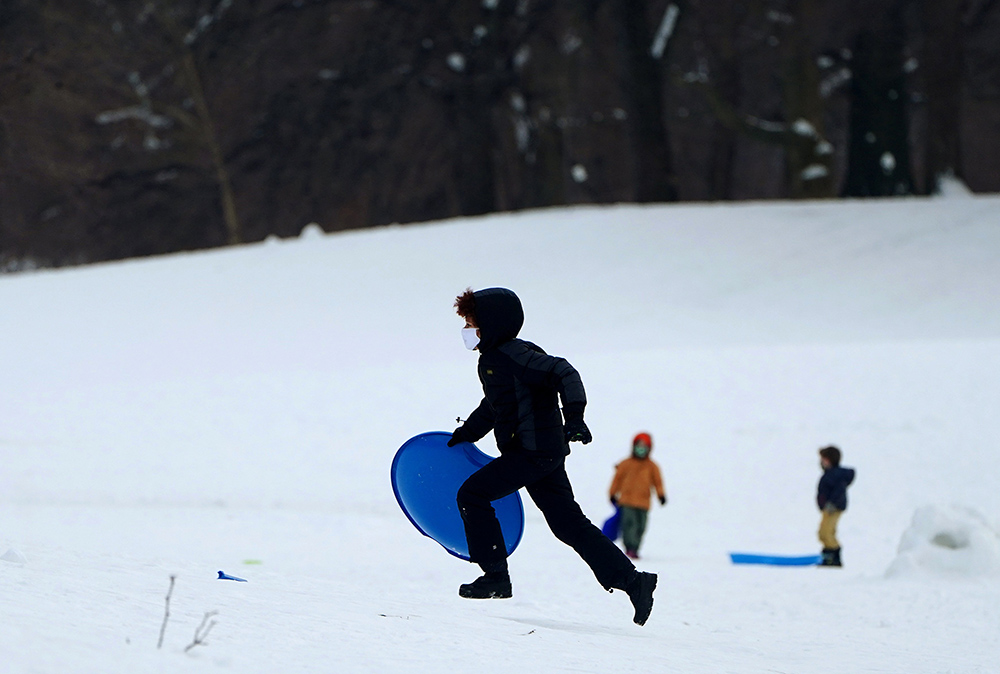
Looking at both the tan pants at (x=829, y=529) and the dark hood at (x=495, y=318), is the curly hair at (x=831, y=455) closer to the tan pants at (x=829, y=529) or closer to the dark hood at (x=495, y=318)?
the tan pants at (x=829, y=529)

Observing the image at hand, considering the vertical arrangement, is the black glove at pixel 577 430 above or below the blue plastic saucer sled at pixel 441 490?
above

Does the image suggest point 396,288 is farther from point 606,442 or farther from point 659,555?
point 659,555

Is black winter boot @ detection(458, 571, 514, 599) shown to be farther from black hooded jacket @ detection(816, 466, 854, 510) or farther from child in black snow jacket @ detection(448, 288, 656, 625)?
black hooded jacket @ detection(816, 466, 854, 510)

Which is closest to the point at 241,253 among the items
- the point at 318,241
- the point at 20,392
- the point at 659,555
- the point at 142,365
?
the point at 318,241

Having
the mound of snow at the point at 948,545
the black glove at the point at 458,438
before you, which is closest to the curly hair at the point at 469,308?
the black glove at the point at 458,438

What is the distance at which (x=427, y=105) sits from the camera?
91.8 ft

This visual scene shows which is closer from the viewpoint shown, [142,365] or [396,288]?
[142,365]

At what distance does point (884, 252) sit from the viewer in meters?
18.7

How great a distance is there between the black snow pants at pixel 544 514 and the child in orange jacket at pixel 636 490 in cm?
486

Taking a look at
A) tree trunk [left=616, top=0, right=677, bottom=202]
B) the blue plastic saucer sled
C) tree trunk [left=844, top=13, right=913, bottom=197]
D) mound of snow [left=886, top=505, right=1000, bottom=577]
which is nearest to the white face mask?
the blue plastic saucer sled

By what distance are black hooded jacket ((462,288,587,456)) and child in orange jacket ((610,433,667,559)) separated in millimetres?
5053

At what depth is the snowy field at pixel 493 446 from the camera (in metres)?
4.68

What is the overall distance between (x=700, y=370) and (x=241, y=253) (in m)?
9.22

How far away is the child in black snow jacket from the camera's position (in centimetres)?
513
